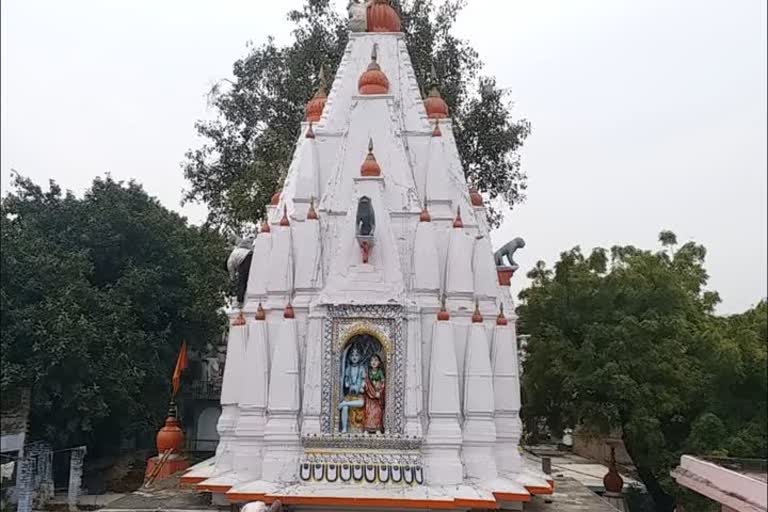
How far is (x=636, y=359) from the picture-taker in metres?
17.8

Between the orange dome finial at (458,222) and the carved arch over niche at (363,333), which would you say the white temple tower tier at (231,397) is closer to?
the carved arch over niche at (363,333)

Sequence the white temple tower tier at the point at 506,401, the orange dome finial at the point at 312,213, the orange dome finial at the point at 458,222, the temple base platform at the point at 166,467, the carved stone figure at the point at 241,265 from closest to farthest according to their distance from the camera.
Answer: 1. the white temple tower tier at the point at 506,401
2. the orange dome finial at the point at 312,213
3. the orange dome finial at the point at 458,222
4. the carved stone figure at the point at 241,265
5. the temple base platform at the point at 166,467

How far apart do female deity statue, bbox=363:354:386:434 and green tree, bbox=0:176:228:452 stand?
7.17m

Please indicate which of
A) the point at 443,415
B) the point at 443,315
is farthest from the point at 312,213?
the point at 443,415

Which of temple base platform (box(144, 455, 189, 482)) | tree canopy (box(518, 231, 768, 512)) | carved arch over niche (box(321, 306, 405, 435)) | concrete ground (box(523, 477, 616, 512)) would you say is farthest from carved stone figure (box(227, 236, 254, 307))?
tree canopy (box(518, 231, 768, 512))

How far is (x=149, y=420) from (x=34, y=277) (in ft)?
21.4

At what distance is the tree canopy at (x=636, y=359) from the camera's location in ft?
56.7

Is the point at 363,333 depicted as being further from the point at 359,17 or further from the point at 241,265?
the point at 359,17

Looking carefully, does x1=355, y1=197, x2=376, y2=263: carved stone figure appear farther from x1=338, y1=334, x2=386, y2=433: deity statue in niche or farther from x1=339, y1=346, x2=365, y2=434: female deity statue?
x1=339, y1=346, x2=365, y2=434: female deity statue

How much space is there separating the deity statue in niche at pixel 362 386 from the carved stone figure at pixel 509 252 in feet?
13.5

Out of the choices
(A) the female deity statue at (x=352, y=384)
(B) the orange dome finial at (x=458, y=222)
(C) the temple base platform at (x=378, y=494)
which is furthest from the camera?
(B) the orange dome finial at (x=458, y=222)

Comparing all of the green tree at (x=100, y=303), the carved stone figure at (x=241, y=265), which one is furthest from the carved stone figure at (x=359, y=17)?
the green tree at (x=100, y=303)

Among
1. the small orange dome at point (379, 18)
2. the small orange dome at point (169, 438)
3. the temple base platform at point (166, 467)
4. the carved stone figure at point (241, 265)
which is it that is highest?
the small orange dome at point (379, 18)

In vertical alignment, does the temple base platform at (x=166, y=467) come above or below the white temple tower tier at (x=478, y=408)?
below
